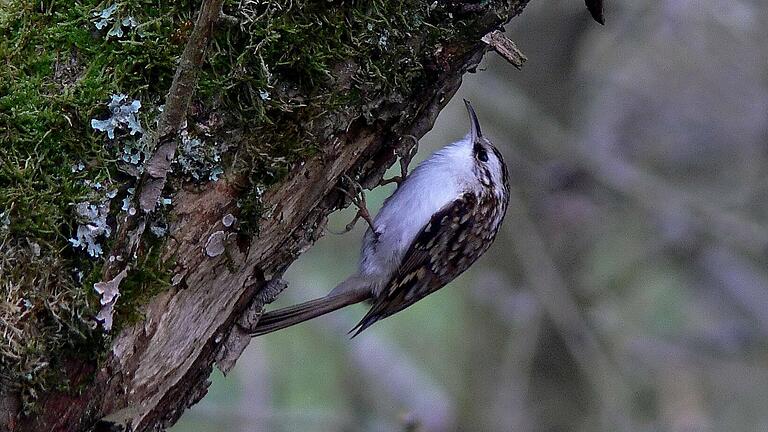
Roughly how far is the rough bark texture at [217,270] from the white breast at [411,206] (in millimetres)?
826

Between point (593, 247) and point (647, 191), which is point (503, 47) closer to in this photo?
point (647, 191)

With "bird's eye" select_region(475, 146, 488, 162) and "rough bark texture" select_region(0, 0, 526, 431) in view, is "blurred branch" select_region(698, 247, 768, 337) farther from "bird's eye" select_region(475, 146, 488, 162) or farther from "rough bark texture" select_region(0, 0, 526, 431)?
"rough bark texture" select_region(0, 0, 526, 431)

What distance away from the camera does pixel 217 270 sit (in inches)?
72.7

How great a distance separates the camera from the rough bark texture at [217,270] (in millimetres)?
1712

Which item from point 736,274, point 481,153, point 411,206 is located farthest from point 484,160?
point 736,274

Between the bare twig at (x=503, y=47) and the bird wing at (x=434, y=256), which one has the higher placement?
the bare twig at (x=503, y=47)

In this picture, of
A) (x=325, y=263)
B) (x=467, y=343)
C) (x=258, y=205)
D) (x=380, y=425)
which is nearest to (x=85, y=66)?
(x=258, y=205)

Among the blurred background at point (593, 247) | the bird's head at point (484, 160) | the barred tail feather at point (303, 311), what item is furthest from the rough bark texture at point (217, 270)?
the blurred background at point (593, 247)

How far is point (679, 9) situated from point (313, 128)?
3447 mm

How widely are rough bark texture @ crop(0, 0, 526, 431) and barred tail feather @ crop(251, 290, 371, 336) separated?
209mm

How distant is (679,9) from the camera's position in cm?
481

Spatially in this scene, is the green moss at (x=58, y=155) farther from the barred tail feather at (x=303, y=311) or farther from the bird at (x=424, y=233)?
the bird at (x=424, y=233)

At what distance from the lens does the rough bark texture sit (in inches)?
67.4

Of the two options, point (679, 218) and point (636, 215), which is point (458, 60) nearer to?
point (679, 218)
